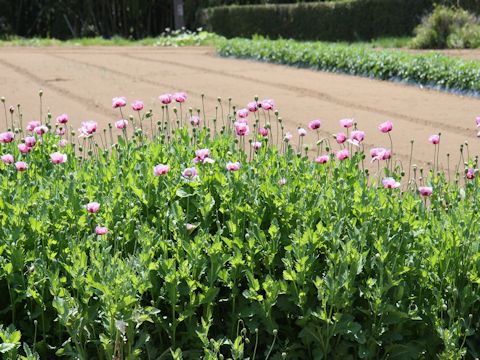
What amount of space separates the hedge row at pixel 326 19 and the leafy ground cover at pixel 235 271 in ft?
52.6

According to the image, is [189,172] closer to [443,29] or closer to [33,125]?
[33,125]

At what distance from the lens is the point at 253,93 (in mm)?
10133

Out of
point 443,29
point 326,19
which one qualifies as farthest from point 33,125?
point 326,19

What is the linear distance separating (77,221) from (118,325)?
765 millimetres

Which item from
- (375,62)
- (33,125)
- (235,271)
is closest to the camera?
(235,271)

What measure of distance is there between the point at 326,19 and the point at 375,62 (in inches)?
369

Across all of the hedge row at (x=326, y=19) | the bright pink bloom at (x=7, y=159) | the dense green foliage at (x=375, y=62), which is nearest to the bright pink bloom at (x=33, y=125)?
the bright pink bloom at (x=7, y=159)

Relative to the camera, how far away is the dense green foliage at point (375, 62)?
33.8 feet

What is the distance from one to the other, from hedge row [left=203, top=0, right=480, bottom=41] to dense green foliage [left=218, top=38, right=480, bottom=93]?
199 inches

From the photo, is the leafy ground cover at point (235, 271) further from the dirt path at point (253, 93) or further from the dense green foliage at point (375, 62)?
the dense green foliage at point (375, 62)

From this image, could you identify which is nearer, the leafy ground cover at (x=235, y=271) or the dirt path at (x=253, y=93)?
the leafy ground cover at (x=235, y=271)

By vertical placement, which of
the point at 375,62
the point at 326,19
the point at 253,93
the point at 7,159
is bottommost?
the point at 326,19

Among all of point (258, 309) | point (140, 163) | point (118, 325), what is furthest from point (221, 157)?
point (118, 325)

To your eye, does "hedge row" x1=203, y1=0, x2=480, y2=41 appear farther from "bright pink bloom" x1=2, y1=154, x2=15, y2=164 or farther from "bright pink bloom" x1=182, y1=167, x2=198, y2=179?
"bright pink bloom" x1=182, y1=167, x2=198, y2=179
